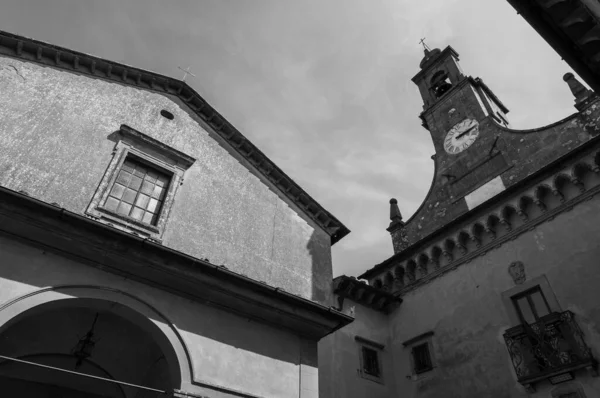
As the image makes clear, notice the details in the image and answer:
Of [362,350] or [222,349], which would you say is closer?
[222,349]

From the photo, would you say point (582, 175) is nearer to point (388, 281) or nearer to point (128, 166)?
point (388, 281)

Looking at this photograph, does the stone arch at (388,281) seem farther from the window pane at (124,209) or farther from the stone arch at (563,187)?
the window pane at (124,209)

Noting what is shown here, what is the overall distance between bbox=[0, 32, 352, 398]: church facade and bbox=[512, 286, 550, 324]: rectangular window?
6822mm

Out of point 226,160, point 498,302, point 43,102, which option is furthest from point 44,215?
point 498,302

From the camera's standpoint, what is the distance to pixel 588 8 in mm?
5223

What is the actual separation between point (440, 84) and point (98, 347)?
21762 mm

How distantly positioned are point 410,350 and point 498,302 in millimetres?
3840

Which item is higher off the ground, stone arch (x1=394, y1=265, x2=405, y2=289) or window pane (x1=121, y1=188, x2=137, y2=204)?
stone arch (x1=394, y1=265, x2=405, y2=289)

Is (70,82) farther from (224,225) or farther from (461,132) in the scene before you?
(461,132)

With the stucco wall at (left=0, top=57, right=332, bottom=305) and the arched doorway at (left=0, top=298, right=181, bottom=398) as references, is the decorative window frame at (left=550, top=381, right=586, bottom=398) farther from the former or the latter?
the arched doorway at (left=0, top=298, right=181, bottom=398)

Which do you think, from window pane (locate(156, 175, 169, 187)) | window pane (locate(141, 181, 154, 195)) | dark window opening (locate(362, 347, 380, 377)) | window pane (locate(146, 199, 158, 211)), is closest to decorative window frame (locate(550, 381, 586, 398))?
dark window opening (locate(362, 347, 380, 377))

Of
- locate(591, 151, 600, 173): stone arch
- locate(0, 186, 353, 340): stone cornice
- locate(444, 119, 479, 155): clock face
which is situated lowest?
locate(0, 186, 353, 340): stone cornice

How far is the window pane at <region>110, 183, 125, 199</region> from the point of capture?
8.50 metres

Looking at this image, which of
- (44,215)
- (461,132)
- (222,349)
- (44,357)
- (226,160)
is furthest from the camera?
(461,132)
